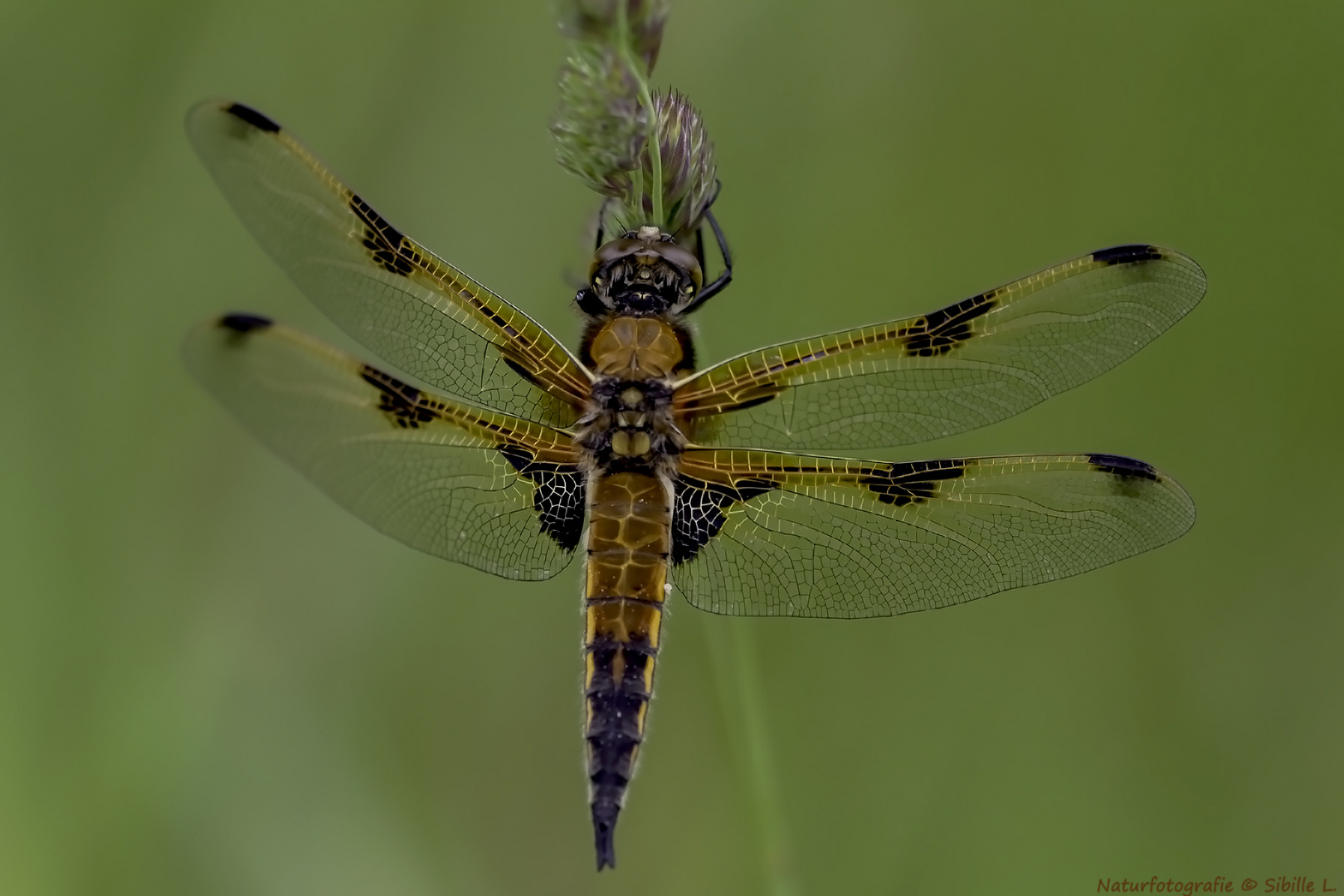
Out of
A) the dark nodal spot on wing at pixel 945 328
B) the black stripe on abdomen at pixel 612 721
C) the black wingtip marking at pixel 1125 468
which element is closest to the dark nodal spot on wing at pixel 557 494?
the black stripe on abdomen at pixel 612 721

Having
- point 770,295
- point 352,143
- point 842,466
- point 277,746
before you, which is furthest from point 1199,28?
point 277,746

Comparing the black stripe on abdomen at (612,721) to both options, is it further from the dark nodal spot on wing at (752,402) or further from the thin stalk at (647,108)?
the thin stalk at (647,108)

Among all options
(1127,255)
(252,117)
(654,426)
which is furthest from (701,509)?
(252,117)

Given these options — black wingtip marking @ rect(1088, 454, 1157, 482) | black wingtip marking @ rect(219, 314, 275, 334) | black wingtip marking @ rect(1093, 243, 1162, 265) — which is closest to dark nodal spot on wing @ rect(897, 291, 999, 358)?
black wingtip marking @ rect(1093, 243, 1162, 265)

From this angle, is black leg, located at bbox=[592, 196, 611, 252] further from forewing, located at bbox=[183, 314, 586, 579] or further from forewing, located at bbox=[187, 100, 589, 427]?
forewing, located at bbox=[183, 314, 586, 579]

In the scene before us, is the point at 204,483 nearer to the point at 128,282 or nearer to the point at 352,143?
the point at 128,282
